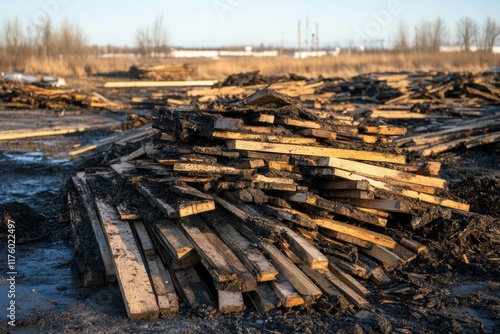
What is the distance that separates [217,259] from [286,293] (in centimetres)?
70

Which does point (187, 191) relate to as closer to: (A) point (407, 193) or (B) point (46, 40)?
(A) point (407, 193)

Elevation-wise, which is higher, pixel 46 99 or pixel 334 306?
pixel 46 99

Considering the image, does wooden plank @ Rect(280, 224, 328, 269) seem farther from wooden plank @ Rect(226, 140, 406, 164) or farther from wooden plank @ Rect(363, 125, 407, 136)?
wooden plank @ Rect(363, 125, 407, 136)

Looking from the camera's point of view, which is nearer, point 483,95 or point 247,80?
point 483,95

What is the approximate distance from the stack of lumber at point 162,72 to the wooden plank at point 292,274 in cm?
2115

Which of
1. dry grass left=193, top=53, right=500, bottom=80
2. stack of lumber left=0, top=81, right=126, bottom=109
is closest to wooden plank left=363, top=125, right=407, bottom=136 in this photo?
stack of lumber left=0, top=81, right=126, bottom=109

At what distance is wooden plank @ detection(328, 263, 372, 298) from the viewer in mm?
4492

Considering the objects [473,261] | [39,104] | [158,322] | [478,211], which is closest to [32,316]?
[158,322]

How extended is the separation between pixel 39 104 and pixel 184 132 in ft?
43.8

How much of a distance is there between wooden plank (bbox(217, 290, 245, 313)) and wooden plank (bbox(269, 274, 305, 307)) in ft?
0.99

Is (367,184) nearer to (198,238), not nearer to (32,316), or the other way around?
(198,238)

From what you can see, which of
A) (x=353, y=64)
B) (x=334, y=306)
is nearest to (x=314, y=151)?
(x=334, y=306)

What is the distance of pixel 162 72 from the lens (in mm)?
25156

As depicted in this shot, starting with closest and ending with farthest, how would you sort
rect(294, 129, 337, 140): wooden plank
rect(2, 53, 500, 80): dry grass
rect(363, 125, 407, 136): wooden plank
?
rect(294, 129, 337, 140): wooden plank < rect(363, 125, 407, 136): wooden plank < rect(2, 53, 500, 80): dry grass
